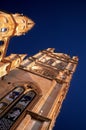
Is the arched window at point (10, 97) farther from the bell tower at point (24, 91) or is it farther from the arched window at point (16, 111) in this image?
the arched window at point (16, 111)

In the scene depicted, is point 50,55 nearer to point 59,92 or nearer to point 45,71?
point 45,71

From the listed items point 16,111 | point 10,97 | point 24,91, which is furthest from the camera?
point 24,91

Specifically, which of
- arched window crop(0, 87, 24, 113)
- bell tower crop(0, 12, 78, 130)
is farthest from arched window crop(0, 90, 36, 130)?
arched window crop(0, 87, 24, 113)

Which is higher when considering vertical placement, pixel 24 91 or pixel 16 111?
pixel 24 91

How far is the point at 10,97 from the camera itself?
2881cm

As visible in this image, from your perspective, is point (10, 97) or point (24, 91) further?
point (24, 91)

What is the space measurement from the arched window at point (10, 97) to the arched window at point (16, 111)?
66 centimetres

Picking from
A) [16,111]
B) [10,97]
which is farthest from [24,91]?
[16,111]

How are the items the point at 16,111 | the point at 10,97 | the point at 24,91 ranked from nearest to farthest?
the point at 16,111, the point at 10,97, the point at 24,91

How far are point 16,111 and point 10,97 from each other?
2674mm

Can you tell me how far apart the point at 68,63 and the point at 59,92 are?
2116 centimetres

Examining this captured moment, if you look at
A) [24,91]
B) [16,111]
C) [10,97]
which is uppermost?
[24,91]

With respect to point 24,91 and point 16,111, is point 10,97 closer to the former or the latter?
point 16,111

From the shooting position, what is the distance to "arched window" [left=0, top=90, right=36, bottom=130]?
78.0 ft
